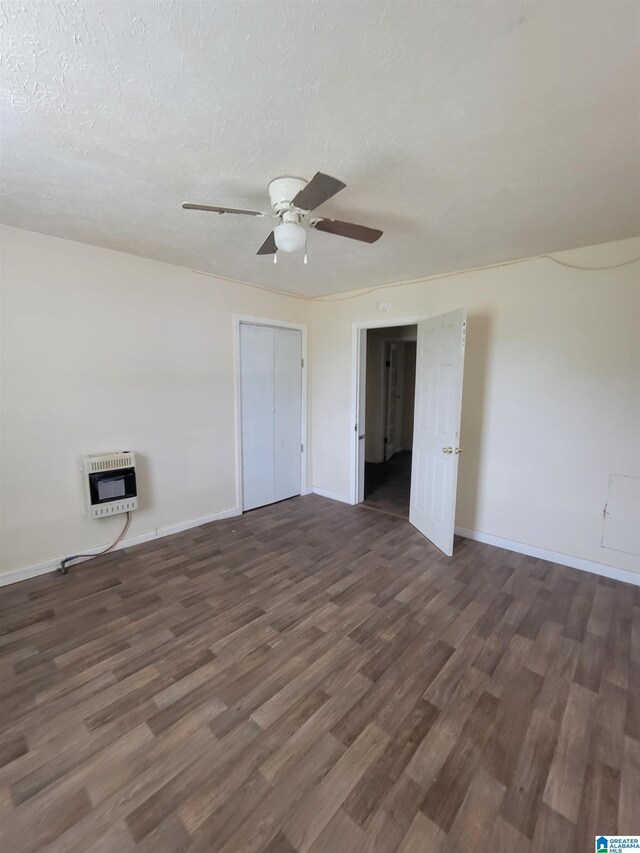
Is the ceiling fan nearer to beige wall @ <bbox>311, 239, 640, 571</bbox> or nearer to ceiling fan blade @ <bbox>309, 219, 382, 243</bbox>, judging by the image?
ceiling fan blade @ <bbox>309, 219, 382, 243</bbox>

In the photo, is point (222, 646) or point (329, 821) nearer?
point (329, 821)

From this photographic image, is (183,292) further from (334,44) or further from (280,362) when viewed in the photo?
(334,44)

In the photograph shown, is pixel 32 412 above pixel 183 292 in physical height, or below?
below

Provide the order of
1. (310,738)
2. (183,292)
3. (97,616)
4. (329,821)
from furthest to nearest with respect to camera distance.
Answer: (183,292)
(97,616)
(310,738)
(329,821)

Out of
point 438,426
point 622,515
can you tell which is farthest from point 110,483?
point 622,515

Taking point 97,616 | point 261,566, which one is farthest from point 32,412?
point 261,566

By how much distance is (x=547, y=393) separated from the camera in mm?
2932

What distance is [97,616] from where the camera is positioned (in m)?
2.28

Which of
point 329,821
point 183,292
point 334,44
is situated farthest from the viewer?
point 183,292

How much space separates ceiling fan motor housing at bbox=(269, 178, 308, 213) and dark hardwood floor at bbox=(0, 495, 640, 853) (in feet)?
7.93

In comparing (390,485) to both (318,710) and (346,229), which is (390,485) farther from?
(346,229)

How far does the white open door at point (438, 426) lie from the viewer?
2949mm

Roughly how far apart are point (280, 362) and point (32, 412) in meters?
2.40

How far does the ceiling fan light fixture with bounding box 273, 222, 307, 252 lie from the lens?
177 cm
